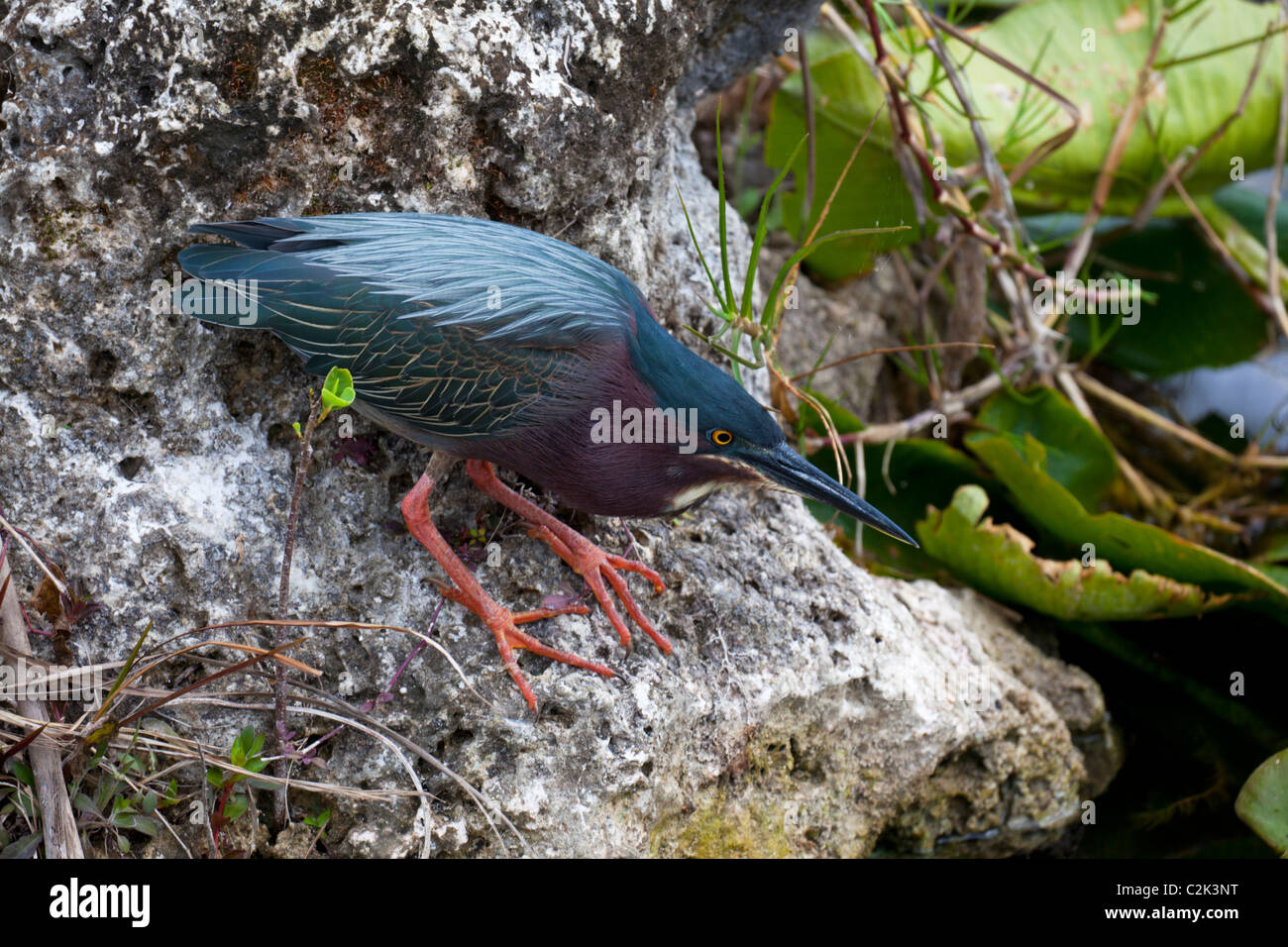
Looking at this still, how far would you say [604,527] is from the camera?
2395 mm

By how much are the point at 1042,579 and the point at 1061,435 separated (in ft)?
2.82

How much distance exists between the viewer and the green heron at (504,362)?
1941 mm

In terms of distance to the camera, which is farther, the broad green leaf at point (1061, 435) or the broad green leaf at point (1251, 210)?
the broad green leaf at point (1251, 210)

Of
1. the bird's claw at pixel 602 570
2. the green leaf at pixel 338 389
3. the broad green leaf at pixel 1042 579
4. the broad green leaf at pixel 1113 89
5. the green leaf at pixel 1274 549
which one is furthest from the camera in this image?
the broad green leaf at pixel 1113 89

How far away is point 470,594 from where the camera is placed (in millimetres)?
2111

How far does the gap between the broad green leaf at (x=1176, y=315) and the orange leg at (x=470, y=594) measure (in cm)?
312

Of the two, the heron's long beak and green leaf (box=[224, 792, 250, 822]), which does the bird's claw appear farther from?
green leaf (box=[224, 792, 250, 822])

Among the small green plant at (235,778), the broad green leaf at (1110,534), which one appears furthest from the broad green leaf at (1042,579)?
the small green plant at (235,778)

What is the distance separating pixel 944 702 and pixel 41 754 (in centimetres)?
178

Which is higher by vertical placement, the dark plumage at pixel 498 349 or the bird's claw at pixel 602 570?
the dark plumage at pixel 498 349

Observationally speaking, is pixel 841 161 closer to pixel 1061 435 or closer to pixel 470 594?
pixel 1061 435

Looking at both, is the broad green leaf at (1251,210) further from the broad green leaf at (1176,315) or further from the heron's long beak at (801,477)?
the heron's long beak at (801,477)

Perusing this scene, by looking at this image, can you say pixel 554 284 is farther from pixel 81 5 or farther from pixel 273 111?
pixel 81 5

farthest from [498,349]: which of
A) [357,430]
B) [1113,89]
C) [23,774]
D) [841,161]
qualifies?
[1113,89]
